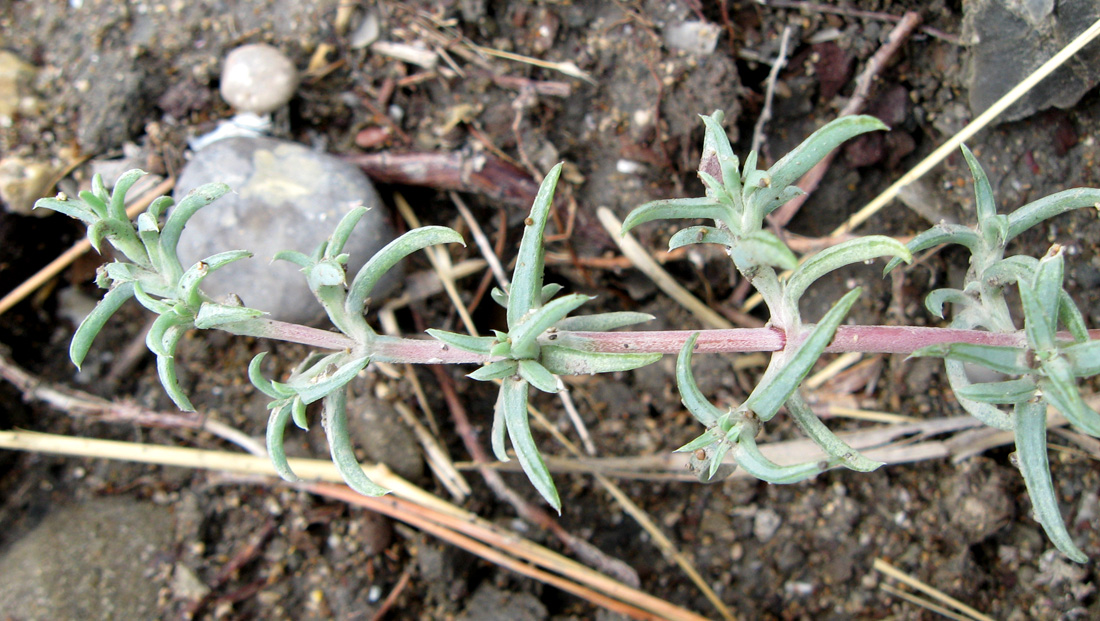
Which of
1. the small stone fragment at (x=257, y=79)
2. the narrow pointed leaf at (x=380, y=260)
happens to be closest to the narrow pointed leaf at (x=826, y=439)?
the narrow pointed leaf at (x=380, y=260)

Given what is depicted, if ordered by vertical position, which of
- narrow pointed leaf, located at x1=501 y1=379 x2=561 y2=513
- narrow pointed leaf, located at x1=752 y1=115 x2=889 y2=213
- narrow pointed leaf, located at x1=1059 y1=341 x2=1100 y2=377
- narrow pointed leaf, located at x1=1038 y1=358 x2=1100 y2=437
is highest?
narrow pointed leaf, located at x1=752 y1=115 x2=889 y2=213

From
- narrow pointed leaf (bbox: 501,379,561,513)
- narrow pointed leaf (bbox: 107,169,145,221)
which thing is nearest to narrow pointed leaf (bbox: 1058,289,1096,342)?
narrow pointed leaf (bbox: 501,379,561,513)

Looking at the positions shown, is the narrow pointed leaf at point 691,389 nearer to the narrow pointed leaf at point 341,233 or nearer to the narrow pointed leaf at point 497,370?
the narrow pointed leaf at point 497,370

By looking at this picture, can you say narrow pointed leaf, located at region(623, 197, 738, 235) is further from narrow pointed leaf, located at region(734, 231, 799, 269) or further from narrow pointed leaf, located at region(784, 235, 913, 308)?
narrow pointed leaf, located at region(784, 235, 913, 308)

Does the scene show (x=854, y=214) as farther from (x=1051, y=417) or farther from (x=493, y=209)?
(x=493, y=209)

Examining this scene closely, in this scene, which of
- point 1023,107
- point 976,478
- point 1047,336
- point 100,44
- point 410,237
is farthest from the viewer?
point 100,44

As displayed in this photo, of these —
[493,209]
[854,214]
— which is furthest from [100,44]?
[854,214]

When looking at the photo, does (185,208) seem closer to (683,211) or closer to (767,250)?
(683,211)
